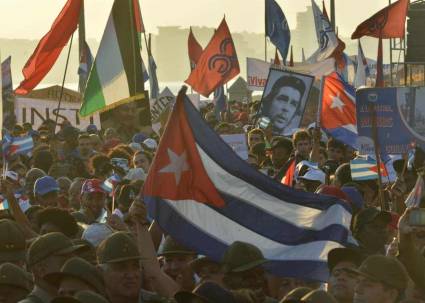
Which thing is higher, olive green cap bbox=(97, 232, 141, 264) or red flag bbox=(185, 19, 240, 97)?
olive green cap bbox=(97, 232, 141, 264)

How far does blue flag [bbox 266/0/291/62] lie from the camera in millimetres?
29812

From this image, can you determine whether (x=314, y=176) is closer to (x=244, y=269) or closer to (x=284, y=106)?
(x=244, y=269)

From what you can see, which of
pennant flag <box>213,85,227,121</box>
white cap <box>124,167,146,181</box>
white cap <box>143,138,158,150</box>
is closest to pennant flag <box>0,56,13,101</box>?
pennant flag <box>213,85,227,121</box>

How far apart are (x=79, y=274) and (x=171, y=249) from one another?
4.66 feet

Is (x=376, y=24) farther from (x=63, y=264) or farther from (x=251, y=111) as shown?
(x=251, y=111)

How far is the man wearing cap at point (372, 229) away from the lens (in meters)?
11.1

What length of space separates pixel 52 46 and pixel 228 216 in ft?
21.5

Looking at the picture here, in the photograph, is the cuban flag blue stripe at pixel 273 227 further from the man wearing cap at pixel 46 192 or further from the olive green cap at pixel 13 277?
the man wearing cap at pixel 46 192

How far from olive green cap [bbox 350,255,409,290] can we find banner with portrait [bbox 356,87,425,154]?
5428 millimetres

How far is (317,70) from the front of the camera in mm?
23656

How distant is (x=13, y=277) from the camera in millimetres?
9148

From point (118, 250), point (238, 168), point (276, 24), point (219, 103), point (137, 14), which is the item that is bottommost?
point (219, 103)

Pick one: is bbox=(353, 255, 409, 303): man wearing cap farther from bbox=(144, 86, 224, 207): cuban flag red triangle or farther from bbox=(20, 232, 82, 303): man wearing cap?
bbox=(144, 86, 224, 207): cuban flag red triangle

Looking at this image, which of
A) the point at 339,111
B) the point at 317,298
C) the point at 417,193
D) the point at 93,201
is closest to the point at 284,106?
the point at 339,111
